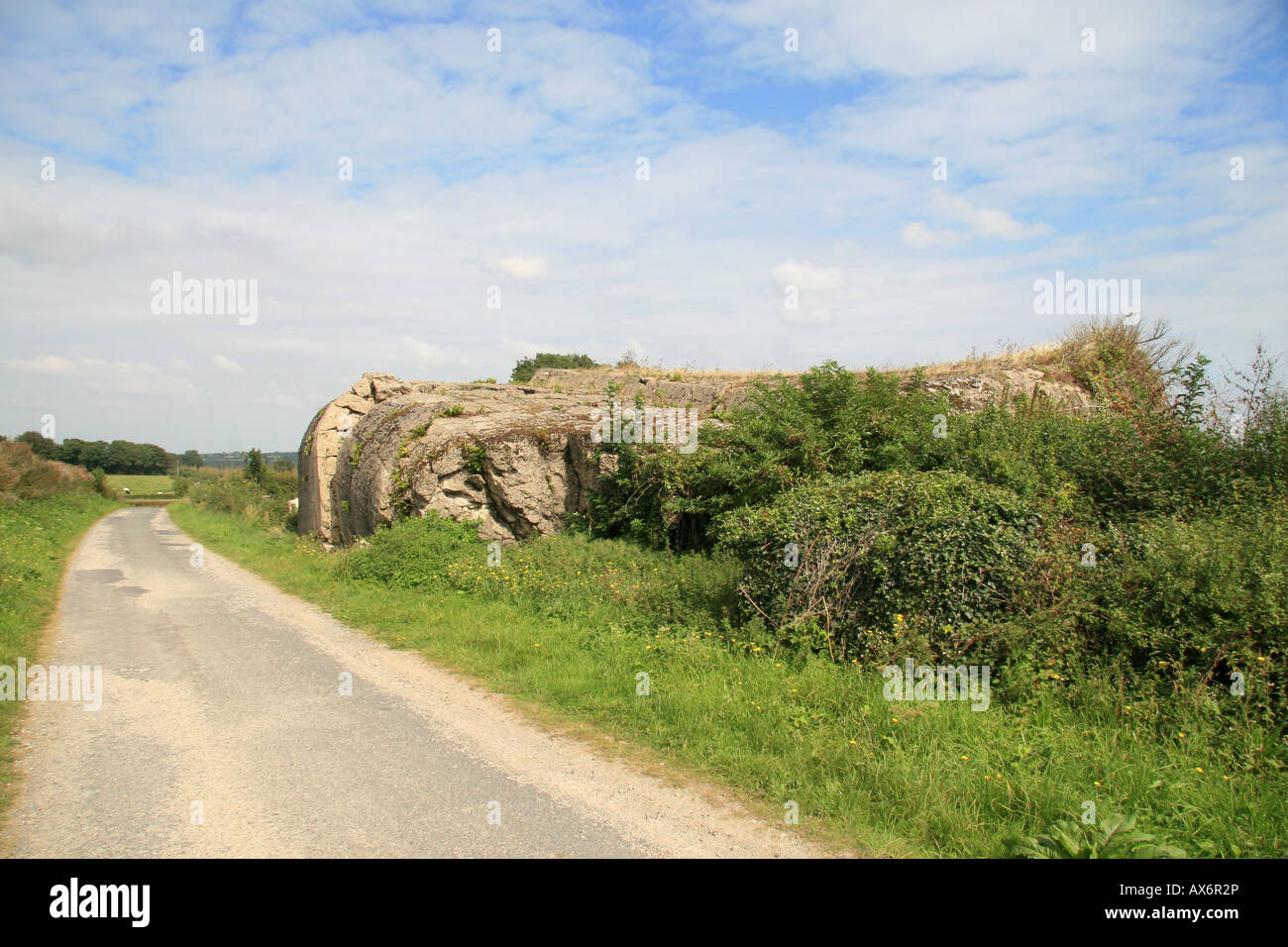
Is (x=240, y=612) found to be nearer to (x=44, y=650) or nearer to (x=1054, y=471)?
(x=44, y=650)

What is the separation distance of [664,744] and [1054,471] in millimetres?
5477

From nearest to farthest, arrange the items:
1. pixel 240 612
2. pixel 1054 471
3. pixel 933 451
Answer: pixel 1054 471, pixel 933 451, pixel 240 612

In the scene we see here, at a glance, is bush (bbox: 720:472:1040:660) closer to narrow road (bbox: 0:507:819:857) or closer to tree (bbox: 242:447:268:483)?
narrow road (bbox: 0:507:819:857)

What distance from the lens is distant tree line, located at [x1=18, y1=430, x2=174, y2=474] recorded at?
217ft

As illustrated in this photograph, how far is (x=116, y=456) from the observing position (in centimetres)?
7781

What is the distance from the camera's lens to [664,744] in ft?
19.1

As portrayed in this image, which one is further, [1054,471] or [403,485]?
[403,485]

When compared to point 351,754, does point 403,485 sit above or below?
A: above
